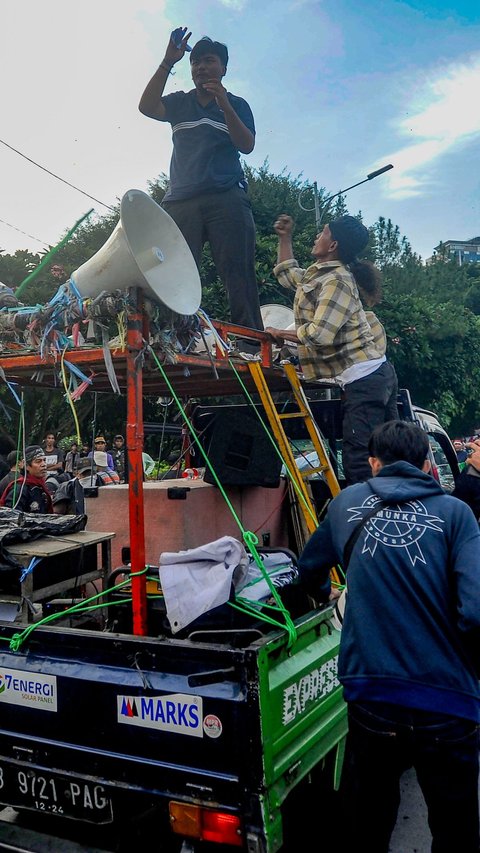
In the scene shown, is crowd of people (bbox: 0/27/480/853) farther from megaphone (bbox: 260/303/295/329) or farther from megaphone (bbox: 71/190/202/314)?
megaphone (bbox: 260/303/295/329)

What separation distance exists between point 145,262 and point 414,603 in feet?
5.79

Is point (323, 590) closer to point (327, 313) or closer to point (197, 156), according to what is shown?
point (327, 313)

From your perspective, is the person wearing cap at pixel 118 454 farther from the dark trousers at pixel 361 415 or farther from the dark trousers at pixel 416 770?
the dark trousers at pixel 416 770

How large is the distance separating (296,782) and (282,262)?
10.9ft

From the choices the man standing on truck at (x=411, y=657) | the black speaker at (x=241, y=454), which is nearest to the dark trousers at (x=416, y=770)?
the man standing on truck at (x=411, y=657)

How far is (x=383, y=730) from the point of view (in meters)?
2.03

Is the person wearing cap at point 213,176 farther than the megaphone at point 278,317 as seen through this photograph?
No

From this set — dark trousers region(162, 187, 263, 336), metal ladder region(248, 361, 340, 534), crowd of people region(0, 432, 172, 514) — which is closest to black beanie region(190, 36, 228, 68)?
dark trousers region(162, 187, 263, 336)

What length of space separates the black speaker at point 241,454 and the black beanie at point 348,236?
1239mm

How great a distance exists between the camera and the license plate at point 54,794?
7.76 feet

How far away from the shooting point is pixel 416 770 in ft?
6.59

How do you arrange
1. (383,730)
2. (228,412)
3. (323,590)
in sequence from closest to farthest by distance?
(383,730), (323,590), (228,412)

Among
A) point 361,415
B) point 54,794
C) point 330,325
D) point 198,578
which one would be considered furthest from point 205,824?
point 330,325

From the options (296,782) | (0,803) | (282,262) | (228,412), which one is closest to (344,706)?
(296,782)
